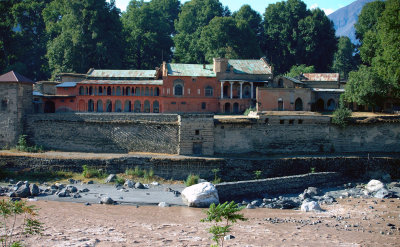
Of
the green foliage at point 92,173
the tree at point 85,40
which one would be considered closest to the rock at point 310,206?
the green foliage at point 92,173

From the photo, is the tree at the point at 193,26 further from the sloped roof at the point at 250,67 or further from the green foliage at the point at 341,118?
the green foliage at the point at 341,118

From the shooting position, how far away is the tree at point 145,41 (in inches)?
2188

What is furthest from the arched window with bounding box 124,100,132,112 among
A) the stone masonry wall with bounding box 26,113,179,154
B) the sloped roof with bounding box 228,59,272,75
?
the sloped roof with bounding box 228,59,272,75

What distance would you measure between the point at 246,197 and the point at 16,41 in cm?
3716

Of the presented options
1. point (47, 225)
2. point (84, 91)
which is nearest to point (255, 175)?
point (47, 225)

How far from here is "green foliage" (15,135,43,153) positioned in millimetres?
30406

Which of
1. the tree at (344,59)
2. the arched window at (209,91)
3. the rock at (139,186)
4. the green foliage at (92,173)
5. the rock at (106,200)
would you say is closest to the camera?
the rock at (106,200)

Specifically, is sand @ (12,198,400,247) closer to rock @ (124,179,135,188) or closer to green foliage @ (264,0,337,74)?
rock @ (124,179,135,188)

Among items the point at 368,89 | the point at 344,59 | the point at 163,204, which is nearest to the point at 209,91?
the point at 368,89

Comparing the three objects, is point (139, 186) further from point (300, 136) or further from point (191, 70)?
point (191, 70)

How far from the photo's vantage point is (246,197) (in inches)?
949

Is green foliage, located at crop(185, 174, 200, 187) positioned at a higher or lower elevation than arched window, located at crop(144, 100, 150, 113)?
lower

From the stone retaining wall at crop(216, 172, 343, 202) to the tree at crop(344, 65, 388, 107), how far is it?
9.46m

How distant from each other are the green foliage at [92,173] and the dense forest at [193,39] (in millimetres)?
21325
